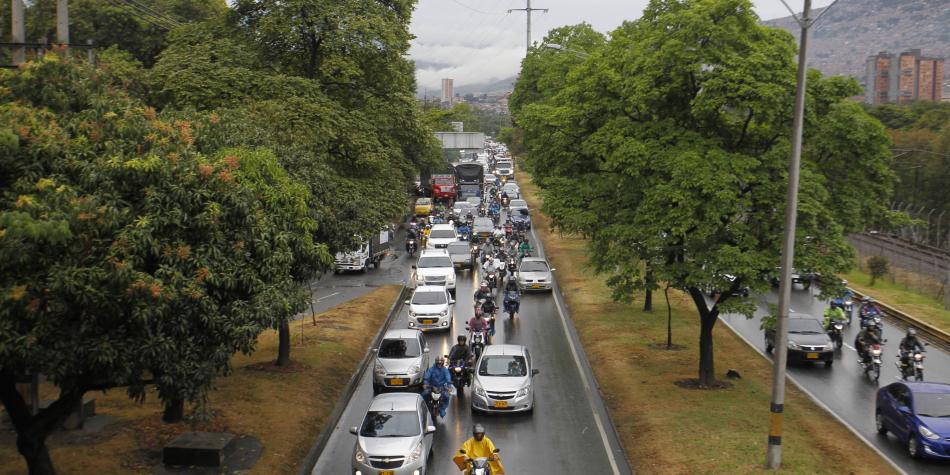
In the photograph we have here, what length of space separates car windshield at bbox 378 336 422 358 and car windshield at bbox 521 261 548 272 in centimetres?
1671

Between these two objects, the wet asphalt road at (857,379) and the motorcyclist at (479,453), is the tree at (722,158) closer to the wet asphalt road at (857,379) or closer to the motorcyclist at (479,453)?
the wet asphalt road at (857,379)

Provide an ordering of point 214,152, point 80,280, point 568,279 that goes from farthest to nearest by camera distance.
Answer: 1. point 568,279
2. point 214,152
3. point 80,280

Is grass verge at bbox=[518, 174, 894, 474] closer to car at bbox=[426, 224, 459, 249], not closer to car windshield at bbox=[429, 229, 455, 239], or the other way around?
car at bbox=[426, 224, 459, 249]

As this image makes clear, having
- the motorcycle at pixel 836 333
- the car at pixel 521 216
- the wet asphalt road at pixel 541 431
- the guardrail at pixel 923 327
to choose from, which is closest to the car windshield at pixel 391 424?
the wet asphalt road at pixel 541 431

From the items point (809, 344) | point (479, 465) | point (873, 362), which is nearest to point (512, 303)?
point (809, 344)

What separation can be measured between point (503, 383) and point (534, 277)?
1891cm

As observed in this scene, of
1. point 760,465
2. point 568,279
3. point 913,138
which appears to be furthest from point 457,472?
point 913,138

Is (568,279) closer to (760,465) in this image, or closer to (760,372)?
(760,372)

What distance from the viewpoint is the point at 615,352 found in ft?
85.9

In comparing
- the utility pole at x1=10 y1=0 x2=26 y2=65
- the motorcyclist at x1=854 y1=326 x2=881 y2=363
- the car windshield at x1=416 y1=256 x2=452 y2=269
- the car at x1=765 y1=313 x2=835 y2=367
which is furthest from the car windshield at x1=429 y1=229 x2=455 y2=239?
the utility pole at x1=10 y1=0 x2=26 y2=65

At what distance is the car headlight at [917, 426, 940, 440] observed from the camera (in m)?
16.5

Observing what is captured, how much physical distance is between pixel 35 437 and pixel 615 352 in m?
17.5

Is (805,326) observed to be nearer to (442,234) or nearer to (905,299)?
(905,299)

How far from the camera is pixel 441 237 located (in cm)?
4934
